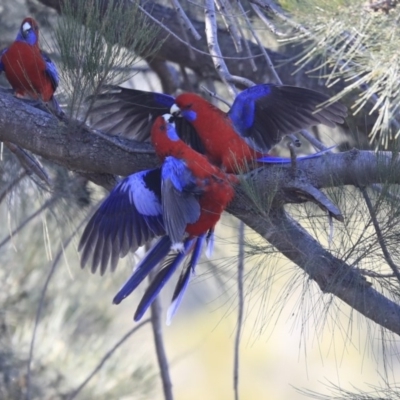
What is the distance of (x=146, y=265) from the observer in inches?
68.9

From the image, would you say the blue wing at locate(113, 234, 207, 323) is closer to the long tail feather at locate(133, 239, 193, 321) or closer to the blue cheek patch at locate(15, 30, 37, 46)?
the long tail feather at locate(133, 239, 193, 321)

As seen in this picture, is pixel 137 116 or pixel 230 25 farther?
pixel 137 116

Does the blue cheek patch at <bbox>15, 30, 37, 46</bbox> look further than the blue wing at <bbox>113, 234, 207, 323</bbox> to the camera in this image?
Yes

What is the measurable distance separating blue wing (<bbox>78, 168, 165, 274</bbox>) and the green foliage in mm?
266

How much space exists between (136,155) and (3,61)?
2.21 ft

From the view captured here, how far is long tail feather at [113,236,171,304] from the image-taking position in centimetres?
171

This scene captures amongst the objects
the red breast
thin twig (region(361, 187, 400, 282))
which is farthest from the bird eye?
thin twig (region(361, 187, 400, 282))

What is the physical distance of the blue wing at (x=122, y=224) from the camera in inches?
66.2

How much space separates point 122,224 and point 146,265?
0.10m

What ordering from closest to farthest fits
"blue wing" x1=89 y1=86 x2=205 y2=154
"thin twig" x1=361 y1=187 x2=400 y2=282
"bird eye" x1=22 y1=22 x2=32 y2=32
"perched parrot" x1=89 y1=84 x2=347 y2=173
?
"thin twig" x1=361 y1=187 x2=400 y2=282
"perched parrot" x1=89 y1=84 x2=347 y2=173
"blue wing" x1=89 y1=86 x2=205 y2=154
"bird eye" x1=22 y1=22 x2=32 y2=32

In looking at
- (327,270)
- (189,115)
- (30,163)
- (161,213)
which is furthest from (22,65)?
(327,270)

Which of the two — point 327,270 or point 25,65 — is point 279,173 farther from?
point 25,65

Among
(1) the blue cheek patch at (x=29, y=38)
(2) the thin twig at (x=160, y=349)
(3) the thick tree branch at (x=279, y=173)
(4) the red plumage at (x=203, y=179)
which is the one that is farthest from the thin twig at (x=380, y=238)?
(1) the blue cheek patch at (x=29, y=38)

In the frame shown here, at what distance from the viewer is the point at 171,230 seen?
5.34ft
